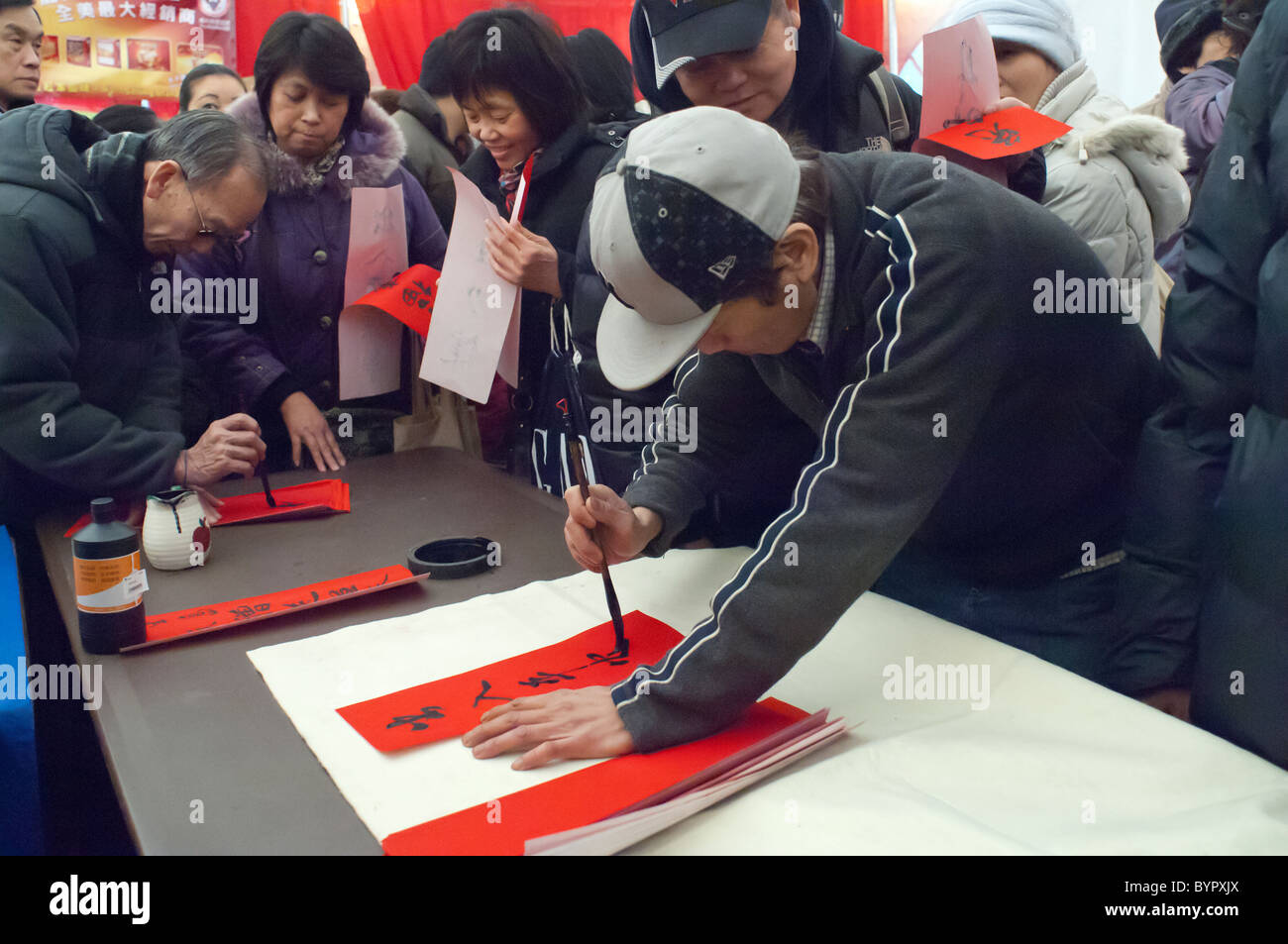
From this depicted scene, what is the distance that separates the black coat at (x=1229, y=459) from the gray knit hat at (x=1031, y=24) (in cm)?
84

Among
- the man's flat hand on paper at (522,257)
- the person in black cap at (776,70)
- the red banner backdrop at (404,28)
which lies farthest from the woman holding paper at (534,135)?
the red banner backdrop at (404,28)

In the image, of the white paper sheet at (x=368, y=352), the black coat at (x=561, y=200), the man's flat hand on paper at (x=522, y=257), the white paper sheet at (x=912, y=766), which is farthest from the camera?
the white paper sheet at (x=368, y=352)

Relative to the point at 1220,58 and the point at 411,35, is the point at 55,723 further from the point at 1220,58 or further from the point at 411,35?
the point at 411,35

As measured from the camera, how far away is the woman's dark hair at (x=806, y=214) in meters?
0.94

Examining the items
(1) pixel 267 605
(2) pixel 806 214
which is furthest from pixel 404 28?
(2) pixel 806 214

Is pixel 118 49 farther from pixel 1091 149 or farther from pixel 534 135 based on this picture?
pixel 1091 149

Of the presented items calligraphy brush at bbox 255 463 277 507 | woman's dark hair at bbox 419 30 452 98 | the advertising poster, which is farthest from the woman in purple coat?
the advertising poster

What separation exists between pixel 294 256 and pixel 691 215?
131 cm

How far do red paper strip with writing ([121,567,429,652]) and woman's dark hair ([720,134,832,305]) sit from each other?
0.65 m

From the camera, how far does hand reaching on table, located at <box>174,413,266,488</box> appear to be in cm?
160

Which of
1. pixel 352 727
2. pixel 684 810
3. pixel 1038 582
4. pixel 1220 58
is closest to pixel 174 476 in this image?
pixel 352 727

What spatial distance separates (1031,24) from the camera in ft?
5.84

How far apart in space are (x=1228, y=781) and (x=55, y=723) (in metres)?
1.69

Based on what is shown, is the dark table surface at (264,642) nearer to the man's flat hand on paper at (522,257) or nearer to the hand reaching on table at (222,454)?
the hand reaching on table at (222,454)
